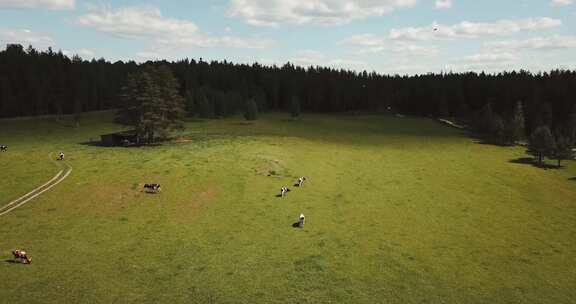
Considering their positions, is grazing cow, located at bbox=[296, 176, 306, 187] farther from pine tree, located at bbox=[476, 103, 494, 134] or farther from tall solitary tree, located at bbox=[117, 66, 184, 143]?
pine tree, located at bbox=[476, 103, 494, 134]

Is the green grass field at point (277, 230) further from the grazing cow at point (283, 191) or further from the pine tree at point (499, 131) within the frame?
the pine tree at point (499, 131)

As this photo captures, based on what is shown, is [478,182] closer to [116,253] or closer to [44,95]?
[116,253]

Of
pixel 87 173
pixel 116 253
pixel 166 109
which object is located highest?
pixel 166 109

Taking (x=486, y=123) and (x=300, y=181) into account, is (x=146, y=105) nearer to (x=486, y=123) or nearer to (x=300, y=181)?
(x=300, y=181)

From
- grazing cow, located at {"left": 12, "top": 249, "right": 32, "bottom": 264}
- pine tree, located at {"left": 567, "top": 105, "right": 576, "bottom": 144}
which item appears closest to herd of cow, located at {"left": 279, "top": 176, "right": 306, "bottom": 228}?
grazing cow, located at {"left": 12, "top": 249, "right": 32, "bottom": 264}

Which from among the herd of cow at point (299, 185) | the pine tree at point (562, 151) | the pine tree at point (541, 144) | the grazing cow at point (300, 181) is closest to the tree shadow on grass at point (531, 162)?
the pine tree at point (541, 144)

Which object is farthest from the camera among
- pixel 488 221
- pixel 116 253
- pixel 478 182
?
pixel 478 182

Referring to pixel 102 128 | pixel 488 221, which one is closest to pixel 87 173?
pixel 488 221
